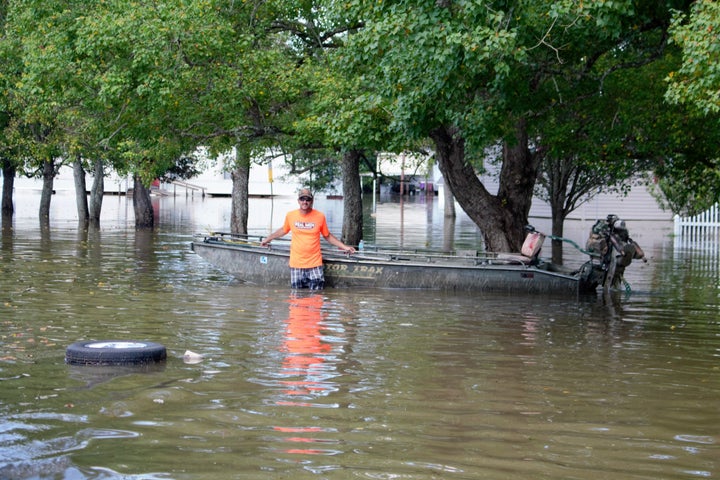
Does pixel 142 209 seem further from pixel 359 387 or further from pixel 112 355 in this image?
pixel 359 387

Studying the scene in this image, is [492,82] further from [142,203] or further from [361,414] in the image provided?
[142,203]

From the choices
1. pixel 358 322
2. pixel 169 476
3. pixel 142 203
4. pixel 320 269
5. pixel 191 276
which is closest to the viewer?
pixel 169 476

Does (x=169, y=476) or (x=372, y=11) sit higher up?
(x=372, y=11)

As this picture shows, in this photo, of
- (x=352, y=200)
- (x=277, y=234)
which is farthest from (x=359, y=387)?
(x=352, y=200)

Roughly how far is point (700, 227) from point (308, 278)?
28.3 m

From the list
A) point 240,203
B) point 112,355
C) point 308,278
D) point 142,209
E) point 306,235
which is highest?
point 240,203

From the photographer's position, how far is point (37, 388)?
7734 mm

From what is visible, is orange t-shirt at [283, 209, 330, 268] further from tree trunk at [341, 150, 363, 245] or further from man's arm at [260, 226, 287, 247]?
tree trunk at [341, 150, 363, 245]

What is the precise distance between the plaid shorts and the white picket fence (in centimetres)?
2055

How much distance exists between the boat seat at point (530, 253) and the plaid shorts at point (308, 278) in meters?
3.14

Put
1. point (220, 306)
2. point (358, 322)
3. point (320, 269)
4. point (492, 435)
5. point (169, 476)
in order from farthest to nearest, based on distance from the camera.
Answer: point (320, 269) → point (220, 306) → point (358, 322) → point (492, 435) → point (169, 476)

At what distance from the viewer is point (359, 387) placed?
8.11 metres

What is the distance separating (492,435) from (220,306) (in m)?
7.64

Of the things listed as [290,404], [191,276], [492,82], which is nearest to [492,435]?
[290,404]
